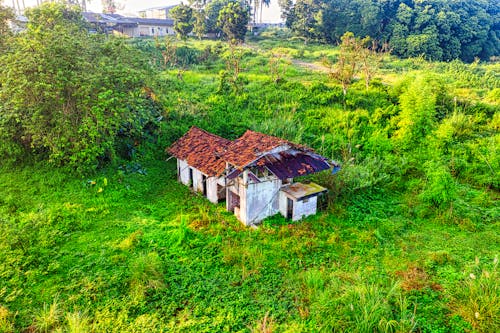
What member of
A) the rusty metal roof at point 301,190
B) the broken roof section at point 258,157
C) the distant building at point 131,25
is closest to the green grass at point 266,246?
the rusty metal roof at point 301,190

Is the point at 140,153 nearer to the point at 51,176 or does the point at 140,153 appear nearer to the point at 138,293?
the point at 51,176

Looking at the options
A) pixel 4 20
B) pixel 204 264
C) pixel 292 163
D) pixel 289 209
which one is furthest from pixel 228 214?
pixel 4 20

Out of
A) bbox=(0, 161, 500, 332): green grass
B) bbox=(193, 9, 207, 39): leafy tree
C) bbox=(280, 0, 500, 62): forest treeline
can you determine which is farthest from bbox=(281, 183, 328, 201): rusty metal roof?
bbox=(193, 9, 207, 39): leafy tree

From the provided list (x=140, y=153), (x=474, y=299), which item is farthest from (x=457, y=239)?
(x=140, y=153)

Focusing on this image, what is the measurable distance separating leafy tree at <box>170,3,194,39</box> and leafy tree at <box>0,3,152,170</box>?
24.7m

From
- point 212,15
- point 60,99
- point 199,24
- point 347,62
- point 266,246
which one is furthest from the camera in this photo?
point 212,15

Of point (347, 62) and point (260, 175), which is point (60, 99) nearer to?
point (260, 175)

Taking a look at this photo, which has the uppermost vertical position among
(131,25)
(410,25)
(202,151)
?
(410,25)

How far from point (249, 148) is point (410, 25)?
115ft

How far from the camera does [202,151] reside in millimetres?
13172

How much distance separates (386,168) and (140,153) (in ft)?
35.9

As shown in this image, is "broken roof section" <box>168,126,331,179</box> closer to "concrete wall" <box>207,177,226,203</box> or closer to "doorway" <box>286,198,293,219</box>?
"concrete wall" <box>207,177,226,203</box>

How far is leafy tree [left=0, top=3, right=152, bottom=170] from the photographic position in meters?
12.1

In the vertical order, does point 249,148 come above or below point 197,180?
above
